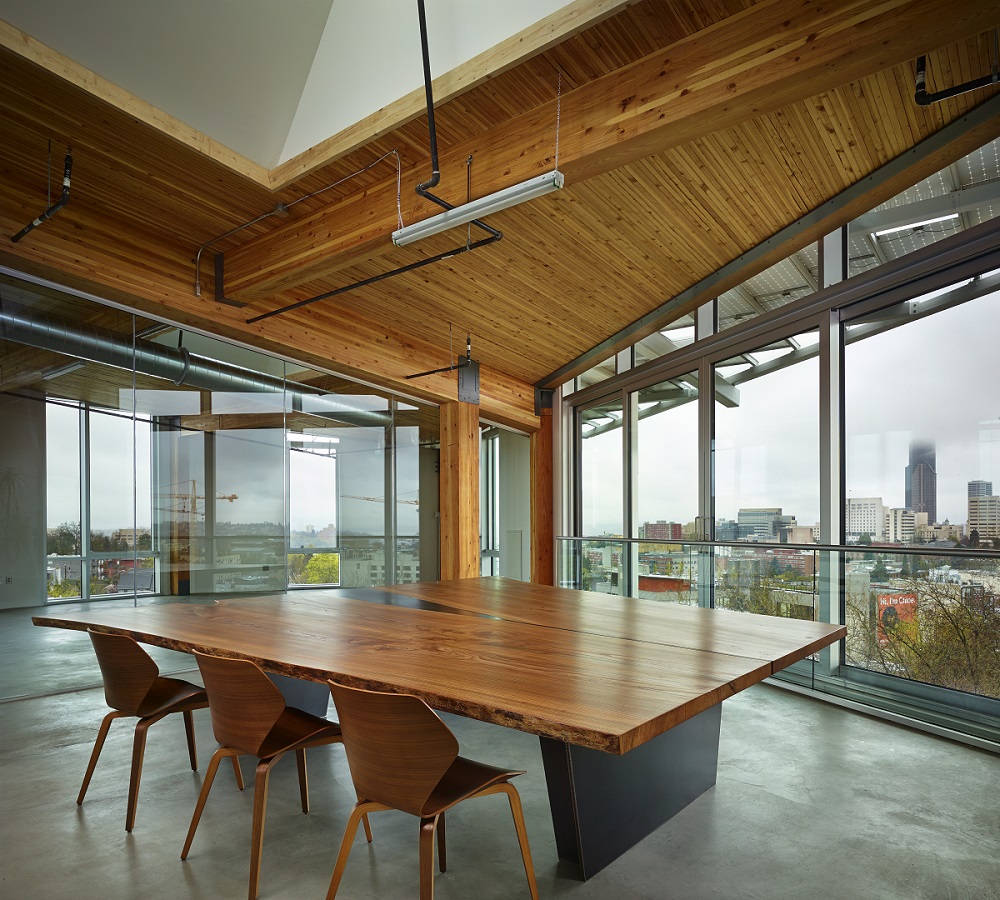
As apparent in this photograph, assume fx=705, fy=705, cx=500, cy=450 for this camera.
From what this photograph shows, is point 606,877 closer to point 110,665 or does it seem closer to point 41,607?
point 110,665

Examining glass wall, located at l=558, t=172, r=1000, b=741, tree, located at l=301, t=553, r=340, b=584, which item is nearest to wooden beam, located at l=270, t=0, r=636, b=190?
glass wall, located at l=558, t=172, r=1000, b=741

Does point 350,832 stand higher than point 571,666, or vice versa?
point 571,666

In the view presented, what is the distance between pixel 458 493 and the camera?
28.3 ft

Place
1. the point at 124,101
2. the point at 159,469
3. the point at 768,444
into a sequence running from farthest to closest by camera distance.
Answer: the point at 768,444 < the point at 159,469 < the point at 124,101

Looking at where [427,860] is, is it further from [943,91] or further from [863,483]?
[863,483]

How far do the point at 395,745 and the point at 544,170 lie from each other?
125 inches

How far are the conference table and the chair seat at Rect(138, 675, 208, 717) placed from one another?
0.26 meters

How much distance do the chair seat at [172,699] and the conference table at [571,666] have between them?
259 mm

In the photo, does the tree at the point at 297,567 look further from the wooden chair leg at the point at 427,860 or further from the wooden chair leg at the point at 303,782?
the wooden chair leg at the point at 427,860

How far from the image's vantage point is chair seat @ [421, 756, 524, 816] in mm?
1934

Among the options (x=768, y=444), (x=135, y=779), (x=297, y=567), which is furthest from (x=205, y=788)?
(x=768, y=444)

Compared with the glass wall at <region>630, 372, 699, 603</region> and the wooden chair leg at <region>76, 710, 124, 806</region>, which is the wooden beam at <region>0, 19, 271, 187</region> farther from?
the glass wall at <region>630, 372, 699, 603</region>

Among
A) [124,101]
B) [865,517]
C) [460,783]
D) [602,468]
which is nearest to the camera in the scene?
[460,783]

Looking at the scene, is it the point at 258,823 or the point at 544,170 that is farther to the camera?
the point at 544,170
